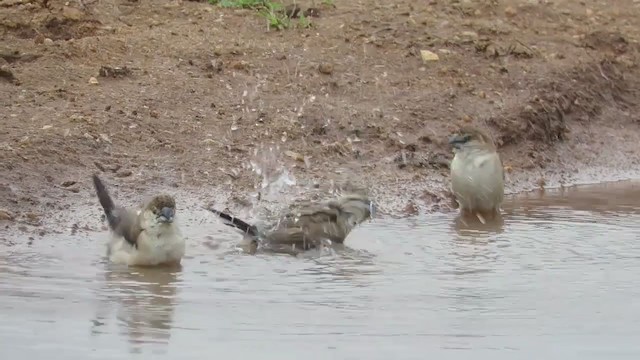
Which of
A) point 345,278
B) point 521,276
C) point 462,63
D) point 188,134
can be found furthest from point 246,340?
point 462,63

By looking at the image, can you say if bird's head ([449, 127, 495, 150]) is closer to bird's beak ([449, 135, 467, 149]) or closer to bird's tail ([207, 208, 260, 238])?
bird's beak ([449, 135, 467, 149])

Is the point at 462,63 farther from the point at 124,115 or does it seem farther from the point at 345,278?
the point at 345,278

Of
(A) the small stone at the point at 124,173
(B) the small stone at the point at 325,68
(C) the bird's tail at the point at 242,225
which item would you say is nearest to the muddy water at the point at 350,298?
(C) the bird's tail at the point at 242,225

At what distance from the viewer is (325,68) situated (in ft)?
39.7

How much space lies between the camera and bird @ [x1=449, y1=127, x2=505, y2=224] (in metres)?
10.5

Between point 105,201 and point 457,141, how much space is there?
2750 mm

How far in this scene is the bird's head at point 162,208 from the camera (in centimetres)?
870

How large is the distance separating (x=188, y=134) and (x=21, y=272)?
2.90 metres

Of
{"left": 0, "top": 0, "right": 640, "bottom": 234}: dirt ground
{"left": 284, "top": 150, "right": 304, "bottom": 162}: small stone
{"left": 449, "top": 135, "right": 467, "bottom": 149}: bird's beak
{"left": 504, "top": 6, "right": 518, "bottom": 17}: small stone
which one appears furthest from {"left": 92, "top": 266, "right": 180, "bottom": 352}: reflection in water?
{"left": 504, "top": 6, "right": 518, "bottom": 17}: small stone

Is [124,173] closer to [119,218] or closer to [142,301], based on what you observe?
[119,218]

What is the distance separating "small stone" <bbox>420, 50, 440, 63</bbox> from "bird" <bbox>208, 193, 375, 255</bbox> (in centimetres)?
326

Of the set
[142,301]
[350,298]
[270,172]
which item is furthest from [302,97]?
[142,301]

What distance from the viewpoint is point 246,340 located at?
7141 millimetres

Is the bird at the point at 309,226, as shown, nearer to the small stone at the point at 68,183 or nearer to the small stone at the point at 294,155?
the small stone at the point at 68,183
